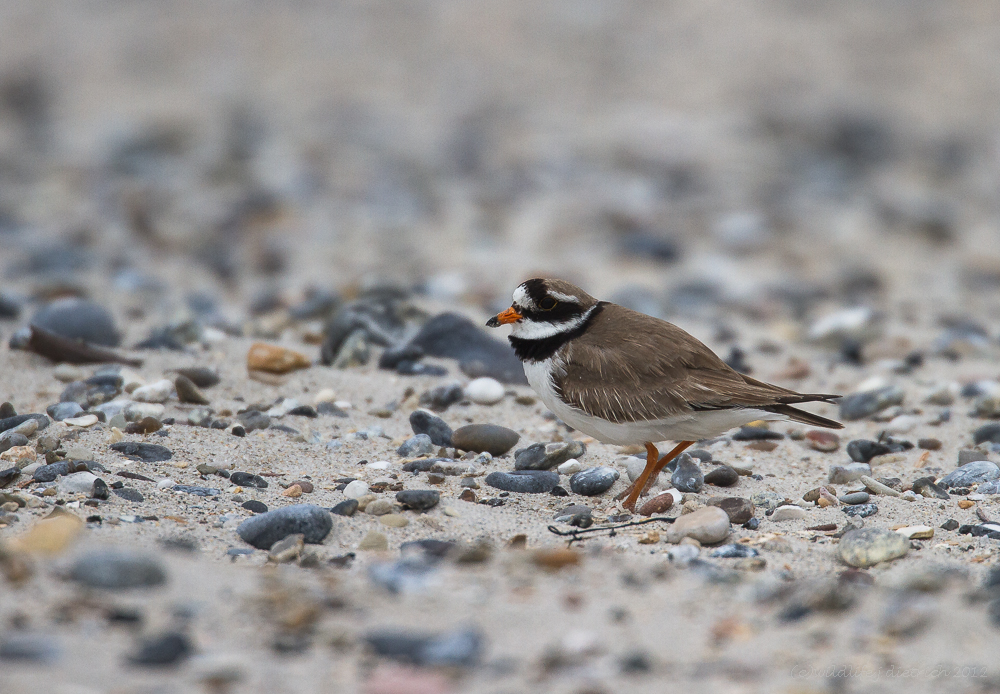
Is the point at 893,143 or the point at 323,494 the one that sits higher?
the point at 893,143

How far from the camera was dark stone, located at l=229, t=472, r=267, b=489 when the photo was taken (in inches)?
190

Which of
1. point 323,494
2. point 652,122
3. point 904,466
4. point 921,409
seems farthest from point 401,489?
point 652,122

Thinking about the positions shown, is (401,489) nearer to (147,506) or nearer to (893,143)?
(147,506)

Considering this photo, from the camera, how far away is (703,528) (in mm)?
4340

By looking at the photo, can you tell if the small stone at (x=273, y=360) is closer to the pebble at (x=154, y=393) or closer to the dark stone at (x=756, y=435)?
the pebble at (x=154, y=393)

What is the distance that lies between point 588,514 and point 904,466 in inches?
77.4

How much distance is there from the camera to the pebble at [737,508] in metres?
4.62

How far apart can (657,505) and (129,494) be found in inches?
94.6

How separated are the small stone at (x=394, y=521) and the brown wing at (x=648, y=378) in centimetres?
102

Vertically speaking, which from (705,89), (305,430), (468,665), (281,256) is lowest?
(468,665)

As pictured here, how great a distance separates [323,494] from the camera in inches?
189

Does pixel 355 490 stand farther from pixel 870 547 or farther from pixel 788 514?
pixel 870 547

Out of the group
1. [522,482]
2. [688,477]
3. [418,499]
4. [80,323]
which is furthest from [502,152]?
[418,499]

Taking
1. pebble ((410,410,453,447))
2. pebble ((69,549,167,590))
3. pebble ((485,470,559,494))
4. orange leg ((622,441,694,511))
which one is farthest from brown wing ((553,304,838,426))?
pebble ((69,549,167,590))
